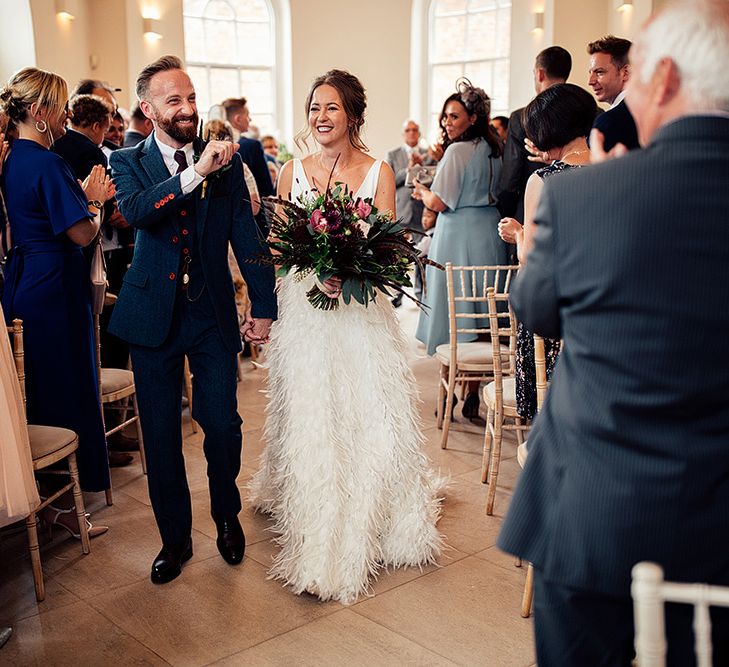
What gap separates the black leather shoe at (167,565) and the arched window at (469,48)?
11.2m

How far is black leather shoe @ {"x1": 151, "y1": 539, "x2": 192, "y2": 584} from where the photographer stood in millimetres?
3385

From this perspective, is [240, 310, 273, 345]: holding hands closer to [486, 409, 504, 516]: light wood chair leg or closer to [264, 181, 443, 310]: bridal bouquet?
[264, 181, 443, 310]: bridal bouquet

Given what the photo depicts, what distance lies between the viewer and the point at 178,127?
10.4ft

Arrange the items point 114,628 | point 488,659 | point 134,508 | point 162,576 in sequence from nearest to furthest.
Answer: point 488,659 < point 114,628 < point 162,576 < point 134,508

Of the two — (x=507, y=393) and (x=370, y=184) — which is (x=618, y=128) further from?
(x=507, y=393)

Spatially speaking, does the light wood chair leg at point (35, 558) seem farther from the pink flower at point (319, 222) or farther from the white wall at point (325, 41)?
the white wall at point (325, 41)

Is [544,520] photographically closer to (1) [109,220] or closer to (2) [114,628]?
(2) [114,628]

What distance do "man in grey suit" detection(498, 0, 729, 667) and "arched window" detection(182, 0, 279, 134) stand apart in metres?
12.8

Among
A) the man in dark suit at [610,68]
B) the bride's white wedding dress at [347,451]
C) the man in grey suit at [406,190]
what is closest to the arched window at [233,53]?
the man in grey suit at [406,190]

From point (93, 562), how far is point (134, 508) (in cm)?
59

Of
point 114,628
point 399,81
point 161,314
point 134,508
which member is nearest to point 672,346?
point 161,314

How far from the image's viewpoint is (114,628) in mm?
3051

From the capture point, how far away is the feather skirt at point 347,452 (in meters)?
3.34

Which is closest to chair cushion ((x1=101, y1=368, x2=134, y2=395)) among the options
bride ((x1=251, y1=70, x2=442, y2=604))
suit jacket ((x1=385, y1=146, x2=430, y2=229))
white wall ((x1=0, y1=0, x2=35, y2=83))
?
bride ((x1=251, y1=70, x2=442, y2=604))
